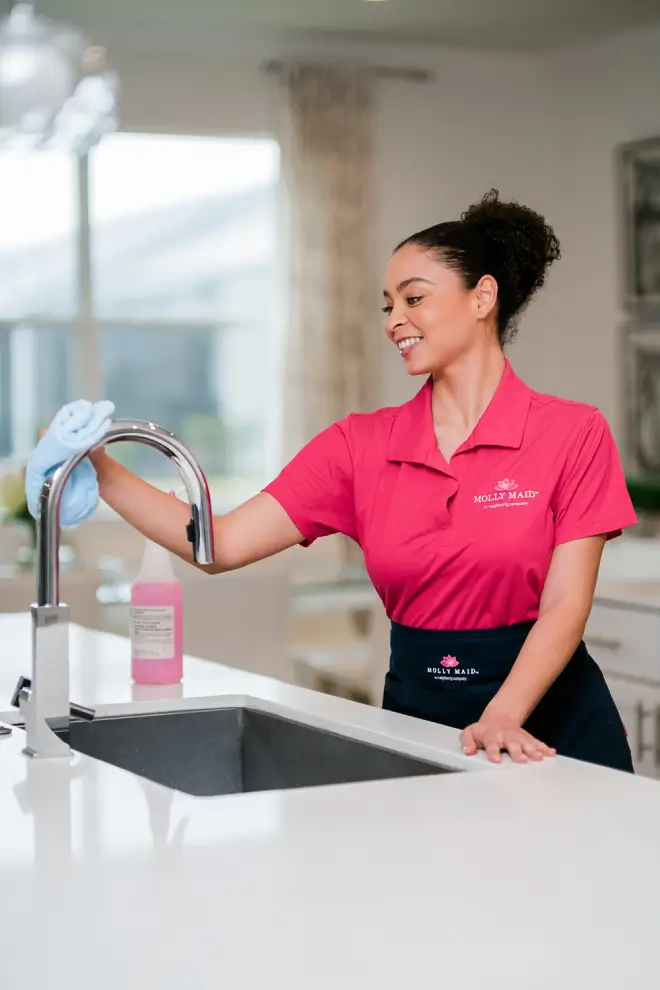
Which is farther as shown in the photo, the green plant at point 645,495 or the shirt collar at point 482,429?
the green plant at point 645,495

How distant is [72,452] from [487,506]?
0.69m

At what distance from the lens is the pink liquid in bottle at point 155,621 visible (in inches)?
81.5

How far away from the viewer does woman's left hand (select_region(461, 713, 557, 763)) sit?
1.57m

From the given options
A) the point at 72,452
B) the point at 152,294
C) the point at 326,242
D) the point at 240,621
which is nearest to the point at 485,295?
Answer: the point at 72,452

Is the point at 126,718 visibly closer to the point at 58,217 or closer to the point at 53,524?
the point at 53,524

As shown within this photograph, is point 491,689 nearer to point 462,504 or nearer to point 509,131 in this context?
point 462,504

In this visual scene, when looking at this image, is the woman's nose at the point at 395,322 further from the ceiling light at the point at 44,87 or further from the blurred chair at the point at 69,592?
the blurred chair at the point at 69,592

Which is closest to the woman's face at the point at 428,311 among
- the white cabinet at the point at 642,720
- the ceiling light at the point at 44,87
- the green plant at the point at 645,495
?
the ceiling light at the point at 44,87

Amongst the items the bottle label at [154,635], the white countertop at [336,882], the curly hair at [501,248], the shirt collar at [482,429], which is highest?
the curly hair at [501,248]

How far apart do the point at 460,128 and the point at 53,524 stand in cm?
529

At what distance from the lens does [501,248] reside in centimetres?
224

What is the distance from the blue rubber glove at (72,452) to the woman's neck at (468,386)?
25.1 inches

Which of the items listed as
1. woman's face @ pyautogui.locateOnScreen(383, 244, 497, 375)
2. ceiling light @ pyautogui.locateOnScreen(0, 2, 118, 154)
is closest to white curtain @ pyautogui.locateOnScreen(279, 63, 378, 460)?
ceiling light @ pyautogui.locateOnScreen(0, 2, 118, 154)

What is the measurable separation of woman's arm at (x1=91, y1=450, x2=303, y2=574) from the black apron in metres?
0.25
